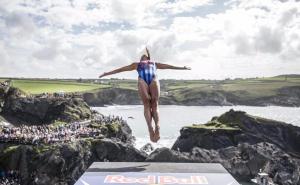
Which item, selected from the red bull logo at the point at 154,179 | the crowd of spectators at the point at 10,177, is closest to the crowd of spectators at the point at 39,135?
the crowd of spectators at the point at 10,177

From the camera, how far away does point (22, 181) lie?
5491 cm

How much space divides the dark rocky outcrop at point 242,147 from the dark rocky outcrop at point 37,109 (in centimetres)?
2251

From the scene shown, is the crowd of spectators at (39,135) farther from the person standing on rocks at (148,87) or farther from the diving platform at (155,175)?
the diving platform at (155,175)

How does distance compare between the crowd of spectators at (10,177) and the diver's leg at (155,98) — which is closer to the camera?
the diver's leg at (155,98)

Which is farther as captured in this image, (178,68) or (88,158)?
(88,158)

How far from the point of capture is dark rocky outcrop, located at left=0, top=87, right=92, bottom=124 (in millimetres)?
90625

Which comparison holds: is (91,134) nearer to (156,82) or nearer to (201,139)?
(201,139)

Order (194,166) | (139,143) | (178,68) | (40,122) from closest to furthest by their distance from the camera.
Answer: (194,166)
(178,68)
(40,122)
(139,143)

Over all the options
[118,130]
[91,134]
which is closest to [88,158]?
[91,134]

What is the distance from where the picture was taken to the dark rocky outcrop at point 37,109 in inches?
3568

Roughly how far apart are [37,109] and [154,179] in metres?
88.8

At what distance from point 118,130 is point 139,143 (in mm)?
33705

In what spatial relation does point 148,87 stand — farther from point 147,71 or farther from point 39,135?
point 39,135

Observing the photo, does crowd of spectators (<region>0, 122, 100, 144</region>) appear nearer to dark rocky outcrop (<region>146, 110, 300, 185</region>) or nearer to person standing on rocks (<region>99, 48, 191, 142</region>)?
dark rocky outcrop (<region>146, 110, 300, 185</region>)
